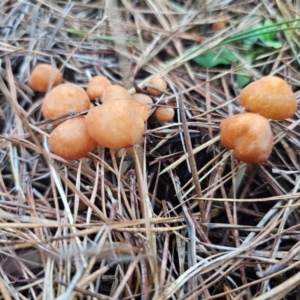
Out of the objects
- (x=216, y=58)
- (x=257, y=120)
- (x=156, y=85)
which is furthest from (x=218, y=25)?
(x=257, y=120)

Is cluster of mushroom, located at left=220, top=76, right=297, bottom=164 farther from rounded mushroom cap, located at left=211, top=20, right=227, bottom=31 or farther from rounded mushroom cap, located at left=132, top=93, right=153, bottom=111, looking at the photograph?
rounded mushroom cap, located at left=211, top=20, right=227, bottom=31

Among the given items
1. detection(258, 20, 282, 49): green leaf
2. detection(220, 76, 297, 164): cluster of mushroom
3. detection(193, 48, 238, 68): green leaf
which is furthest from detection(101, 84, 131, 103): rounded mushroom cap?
detection(258, 20, 282, 49): green leaf

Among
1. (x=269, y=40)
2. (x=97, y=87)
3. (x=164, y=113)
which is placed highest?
(x=269, y=40)

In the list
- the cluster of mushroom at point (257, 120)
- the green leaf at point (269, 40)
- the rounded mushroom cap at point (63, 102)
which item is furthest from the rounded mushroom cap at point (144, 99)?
the green leaf at point (269, 40)

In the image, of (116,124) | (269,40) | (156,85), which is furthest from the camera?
(269,40)

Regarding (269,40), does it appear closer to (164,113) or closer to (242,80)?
(242,80)

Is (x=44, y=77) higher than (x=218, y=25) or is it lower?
lower
